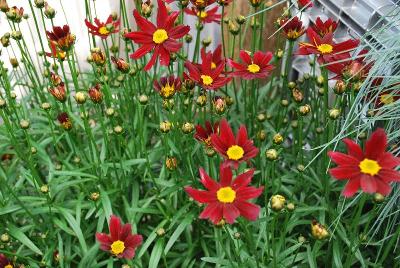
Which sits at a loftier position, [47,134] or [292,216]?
[47,134]

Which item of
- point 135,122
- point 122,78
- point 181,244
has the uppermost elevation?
point 122,78

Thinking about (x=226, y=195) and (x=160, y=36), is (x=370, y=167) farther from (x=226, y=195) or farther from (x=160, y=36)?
(x=160, y=36)

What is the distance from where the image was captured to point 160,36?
1.05 metres

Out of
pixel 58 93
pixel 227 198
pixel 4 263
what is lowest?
pixel 4 263

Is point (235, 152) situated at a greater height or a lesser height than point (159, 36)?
lesser

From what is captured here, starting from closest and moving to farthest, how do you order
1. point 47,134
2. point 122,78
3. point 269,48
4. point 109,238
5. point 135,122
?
point 109,238, point 122,78, point 135,122, point 47,134, point 269,48

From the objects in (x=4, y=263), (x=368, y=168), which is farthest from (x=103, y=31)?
(x=368, y=168)

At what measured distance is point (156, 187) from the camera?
3.86ft

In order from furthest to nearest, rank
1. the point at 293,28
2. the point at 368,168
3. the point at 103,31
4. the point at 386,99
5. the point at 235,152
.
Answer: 1. the point at 103,31
2. the point at 293,28
3. the point at 386,99
4. the point at 235,152
5. the point at 368,168

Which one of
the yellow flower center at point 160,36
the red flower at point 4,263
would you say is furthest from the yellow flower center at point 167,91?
the red flower at point 4,263

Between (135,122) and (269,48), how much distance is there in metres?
0.73

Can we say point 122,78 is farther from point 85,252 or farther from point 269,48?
point 269,48

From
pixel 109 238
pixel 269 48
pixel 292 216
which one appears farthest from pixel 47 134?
pixel 269 48

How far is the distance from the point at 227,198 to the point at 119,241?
25 centimetres
